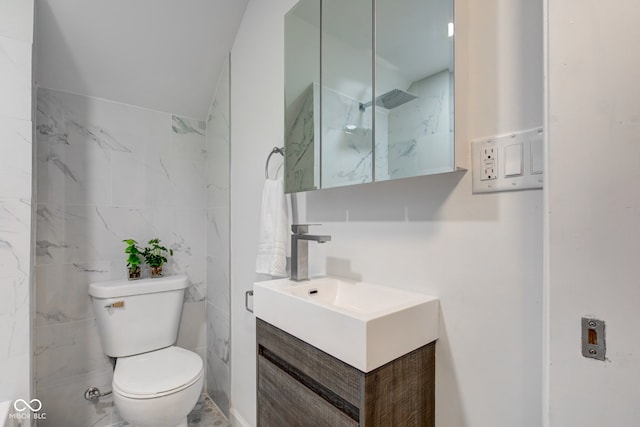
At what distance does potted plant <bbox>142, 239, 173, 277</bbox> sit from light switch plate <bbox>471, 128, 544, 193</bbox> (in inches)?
72.9

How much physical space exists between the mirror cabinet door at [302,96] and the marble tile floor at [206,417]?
60.3 inches

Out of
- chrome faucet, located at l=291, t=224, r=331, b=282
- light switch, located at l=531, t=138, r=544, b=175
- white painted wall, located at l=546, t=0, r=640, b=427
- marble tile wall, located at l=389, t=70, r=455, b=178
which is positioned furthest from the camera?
chrome faucet, located at l=291, t=224, r=331, b=282

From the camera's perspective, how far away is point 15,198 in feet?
4.17

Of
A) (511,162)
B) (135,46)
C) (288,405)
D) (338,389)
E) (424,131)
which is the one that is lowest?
(288,405)

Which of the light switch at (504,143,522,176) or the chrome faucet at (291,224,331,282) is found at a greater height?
the light switch at (504,143,522,176)

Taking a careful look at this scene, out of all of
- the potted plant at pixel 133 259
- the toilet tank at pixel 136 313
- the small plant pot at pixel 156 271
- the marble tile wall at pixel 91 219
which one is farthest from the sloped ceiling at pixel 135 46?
the toilet tank at pixel 136 313

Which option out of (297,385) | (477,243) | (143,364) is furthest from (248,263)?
(477,243)

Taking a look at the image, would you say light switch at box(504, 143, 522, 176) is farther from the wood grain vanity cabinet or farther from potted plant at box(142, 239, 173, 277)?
potted plant at box(142, 239, 173, 277)

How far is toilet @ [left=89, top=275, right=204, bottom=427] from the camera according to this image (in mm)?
1369

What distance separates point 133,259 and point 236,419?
1.11 meters

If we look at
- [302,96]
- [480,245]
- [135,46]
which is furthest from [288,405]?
[135,46]

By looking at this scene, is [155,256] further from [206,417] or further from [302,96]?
[302,96]

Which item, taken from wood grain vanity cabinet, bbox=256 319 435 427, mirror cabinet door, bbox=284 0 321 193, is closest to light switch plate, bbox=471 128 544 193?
wood grain vanity cabinet, bbox=256 319 435 427

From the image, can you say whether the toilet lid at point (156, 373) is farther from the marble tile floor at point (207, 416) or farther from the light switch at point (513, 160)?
the light switch at point (513, 160)
